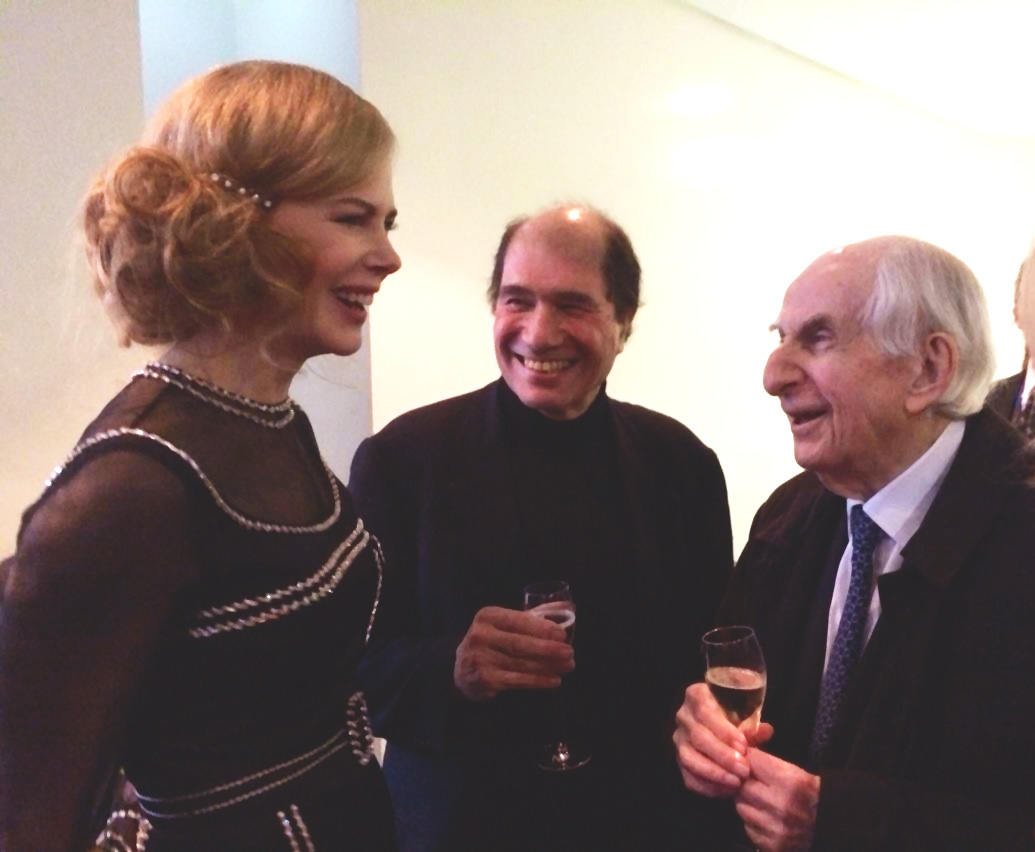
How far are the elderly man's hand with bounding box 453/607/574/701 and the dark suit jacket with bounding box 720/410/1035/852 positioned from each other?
352 mm

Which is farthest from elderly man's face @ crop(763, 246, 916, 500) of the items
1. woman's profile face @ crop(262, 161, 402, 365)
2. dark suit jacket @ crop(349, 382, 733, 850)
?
woman's profile face @ crop(262, 161, 402, 365)

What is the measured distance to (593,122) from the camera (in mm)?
2773

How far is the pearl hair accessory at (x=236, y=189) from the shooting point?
0.86 metres

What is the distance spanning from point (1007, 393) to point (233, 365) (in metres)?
1.89

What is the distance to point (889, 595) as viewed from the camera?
115cm

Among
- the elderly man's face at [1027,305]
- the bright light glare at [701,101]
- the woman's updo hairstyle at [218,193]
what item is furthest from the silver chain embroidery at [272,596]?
the bright light glare at [701,101]

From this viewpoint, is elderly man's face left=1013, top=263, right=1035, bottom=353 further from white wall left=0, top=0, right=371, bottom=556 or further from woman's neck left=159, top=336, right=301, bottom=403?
white wall left=0, top=0, right=371, bottom=556

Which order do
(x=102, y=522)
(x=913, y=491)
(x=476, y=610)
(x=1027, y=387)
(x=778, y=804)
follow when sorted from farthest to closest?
1. (x=1027, y=387)
2. (x=476, y=610)
3. (x=913, y=491)
4. (x=778, y=804)
5. (x=102, y=522)

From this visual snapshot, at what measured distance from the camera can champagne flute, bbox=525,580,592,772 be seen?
130 centimetres

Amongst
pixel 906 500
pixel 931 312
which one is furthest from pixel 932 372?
pixel 906 500

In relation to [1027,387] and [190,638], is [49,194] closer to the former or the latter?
[190,638]

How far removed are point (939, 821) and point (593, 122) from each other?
2285 mm

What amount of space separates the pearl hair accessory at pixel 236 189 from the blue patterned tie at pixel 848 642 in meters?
0.93

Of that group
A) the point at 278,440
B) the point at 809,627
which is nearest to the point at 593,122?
the point at 809,627
